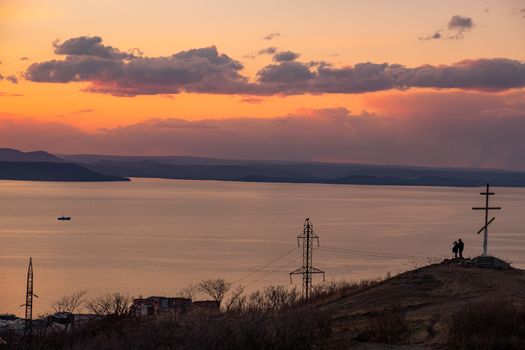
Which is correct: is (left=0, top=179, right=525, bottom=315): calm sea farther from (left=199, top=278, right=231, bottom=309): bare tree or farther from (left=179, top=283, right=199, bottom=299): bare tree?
(left=199, top=278, right=231, bottom=309): bare tree

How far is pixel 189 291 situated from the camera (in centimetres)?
6397

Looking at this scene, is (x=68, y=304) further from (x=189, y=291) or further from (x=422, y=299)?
(x=422, y=299)

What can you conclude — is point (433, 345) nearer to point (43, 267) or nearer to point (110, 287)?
point (110, 287)

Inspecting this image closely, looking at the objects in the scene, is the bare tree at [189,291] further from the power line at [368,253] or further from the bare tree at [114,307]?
the power line at [368,253]

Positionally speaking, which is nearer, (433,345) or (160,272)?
(433,345)

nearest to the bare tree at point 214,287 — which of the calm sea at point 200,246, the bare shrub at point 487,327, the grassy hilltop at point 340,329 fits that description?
the calm sea at point 200,246

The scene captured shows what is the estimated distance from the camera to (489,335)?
14.6 metres

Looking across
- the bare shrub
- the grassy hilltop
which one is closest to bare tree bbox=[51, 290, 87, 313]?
the grassy hilltop

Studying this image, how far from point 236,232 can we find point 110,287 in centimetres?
5333

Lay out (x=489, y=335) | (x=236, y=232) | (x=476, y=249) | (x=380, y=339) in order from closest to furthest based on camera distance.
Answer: (x=489, y=335) → (x=380, y=339) → (x=476, y=249) → (x=236, y=232)

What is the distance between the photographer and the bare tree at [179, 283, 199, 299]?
62.5m

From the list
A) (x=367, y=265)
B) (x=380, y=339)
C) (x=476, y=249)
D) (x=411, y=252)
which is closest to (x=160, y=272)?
(x=367, y=265)

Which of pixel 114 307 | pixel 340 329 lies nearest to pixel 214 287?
pixel 114 307

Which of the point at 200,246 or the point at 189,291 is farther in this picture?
the point at 200,246
